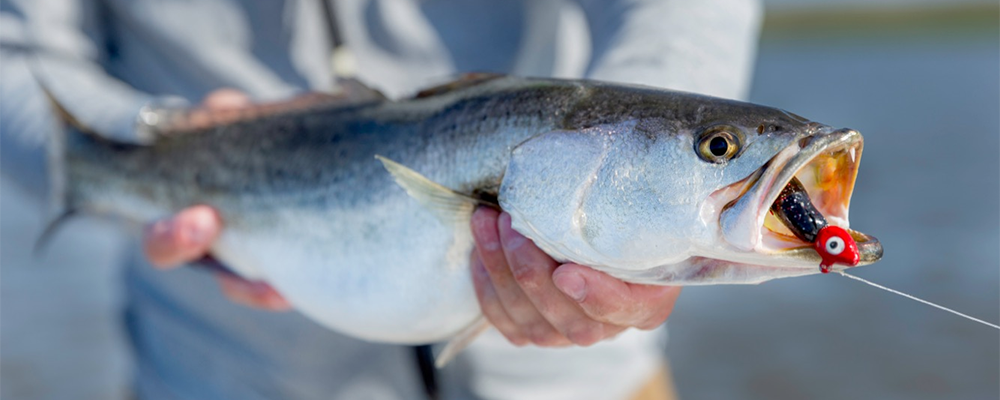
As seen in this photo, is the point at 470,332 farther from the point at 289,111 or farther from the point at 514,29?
the point at 514,29

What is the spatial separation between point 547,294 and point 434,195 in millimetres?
288

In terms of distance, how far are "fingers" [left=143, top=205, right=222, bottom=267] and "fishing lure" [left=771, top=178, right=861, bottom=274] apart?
1365 mm

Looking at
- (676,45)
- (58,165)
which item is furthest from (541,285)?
(58,165)

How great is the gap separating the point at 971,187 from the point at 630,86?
6.88 m

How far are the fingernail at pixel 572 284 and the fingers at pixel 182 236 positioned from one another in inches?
39.2

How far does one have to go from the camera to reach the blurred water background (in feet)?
15.4

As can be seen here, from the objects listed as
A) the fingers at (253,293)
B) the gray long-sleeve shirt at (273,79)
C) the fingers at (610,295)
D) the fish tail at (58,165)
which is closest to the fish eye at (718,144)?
the fingers at (610,295)

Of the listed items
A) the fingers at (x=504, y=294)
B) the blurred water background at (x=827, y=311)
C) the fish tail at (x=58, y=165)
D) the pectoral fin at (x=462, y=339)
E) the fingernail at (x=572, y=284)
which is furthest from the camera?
the blurred water background at (x=827, y=311)

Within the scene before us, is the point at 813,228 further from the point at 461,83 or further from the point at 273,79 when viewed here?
the point at 273,79

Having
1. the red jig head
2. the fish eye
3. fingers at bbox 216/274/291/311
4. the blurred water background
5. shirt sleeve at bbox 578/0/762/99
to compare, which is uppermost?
shirt sleeve at bbox 578/0/762/99

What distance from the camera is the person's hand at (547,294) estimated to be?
1.52 m

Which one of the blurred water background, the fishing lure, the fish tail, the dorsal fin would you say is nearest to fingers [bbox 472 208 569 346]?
the dorsal fin

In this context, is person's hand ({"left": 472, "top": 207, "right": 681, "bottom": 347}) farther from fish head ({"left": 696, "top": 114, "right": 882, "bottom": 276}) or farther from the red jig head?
the red jig head

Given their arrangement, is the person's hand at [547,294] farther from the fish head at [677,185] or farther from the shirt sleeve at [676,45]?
the shirt sleeve at [676,45]
